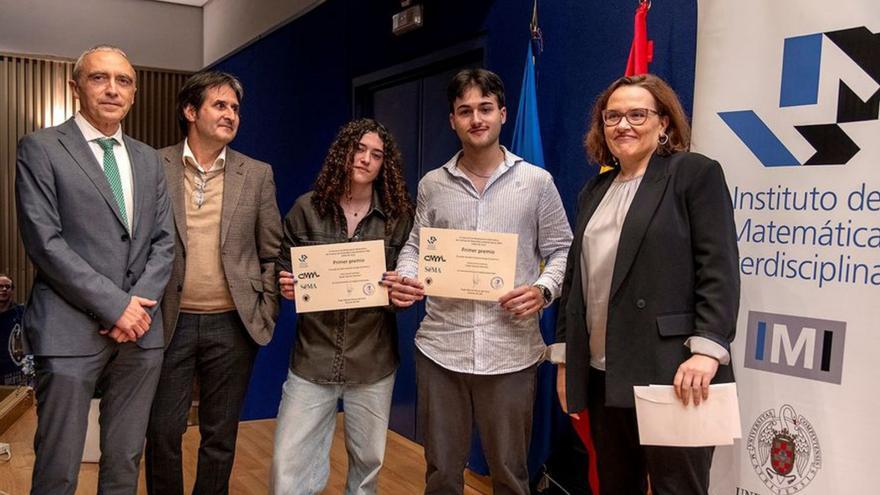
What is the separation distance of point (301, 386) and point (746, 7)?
5.69 ft

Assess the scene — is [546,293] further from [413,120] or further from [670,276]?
[413,120]

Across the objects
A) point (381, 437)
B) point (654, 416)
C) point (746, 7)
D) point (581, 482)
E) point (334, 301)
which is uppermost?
point (746, 7)

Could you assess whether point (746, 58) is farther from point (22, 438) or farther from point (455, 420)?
point (22, 438)

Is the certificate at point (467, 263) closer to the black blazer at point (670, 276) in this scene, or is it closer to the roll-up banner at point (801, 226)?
the black blazer at point (670, 276)

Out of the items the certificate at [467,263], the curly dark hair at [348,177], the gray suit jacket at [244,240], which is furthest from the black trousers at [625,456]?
the gray suit jacket at [244,240]

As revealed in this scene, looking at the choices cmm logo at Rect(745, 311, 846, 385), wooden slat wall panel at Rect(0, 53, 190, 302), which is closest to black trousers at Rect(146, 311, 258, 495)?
cmm logo at Rect(745, 311, 846, 385)

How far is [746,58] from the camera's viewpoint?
1.87m

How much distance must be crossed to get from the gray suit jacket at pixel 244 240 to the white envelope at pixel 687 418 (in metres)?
1.28

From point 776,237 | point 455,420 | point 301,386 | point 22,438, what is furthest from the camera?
point 22,438

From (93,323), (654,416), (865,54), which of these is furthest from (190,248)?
(865,54)

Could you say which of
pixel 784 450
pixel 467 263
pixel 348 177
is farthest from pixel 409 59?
pixel 784 450

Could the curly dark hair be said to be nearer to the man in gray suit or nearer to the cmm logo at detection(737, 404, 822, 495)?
the man in gray suit

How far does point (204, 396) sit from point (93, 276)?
2.04 feet

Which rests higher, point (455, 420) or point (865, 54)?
point (865, 54)
